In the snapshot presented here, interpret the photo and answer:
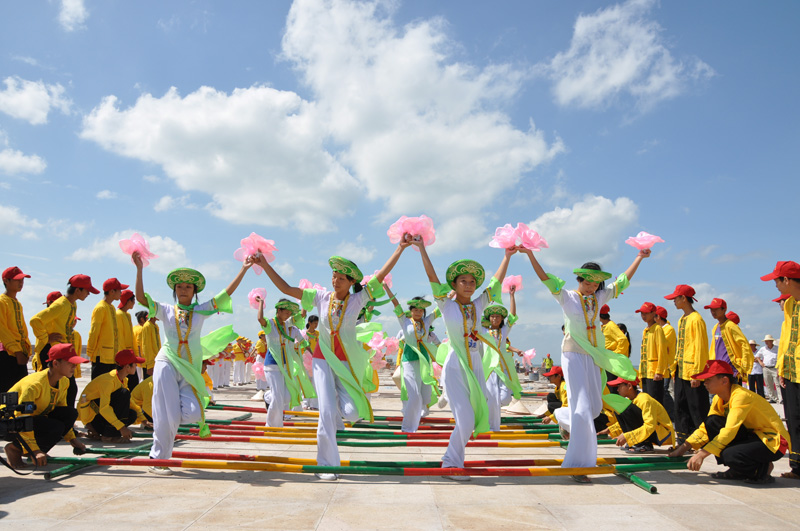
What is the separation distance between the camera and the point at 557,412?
18.0ft

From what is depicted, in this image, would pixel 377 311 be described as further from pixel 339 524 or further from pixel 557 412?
pixel 339 524

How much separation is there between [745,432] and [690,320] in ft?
8.53

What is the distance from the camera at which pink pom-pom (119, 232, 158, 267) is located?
5.46 meters

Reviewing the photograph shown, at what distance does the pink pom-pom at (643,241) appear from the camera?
18.0 ft

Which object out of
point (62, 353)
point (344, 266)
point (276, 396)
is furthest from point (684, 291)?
point (62, 353)

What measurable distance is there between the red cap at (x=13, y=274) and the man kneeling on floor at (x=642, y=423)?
24.6 feet

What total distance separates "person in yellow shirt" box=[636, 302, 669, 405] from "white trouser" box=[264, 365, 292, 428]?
18.0 ft

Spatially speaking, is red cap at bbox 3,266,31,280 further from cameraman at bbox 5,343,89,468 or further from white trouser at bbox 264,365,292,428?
white trouser at bbox 264,365,292,428

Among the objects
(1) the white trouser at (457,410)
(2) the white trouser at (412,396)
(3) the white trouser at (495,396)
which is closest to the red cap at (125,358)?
(2) the white trouser at (412,396)

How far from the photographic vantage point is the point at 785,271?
5.10 meters

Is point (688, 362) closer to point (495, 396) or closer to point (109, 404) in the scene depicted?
point (495, 396)

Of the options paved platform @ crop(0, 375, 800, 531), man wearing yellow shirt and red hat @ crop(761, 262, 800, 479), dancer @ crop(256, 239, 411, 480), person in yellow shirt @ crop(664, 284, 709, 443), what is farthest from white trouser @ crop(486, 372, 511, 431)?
man wearing yellow shirt and red hat @ crop(761, 262, 800, 479)

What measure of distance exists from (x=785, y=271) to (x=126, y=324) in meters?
8.28

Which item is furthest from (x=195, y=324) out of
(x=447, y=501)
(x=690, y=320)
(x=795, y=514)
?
(x=690, y=320)
